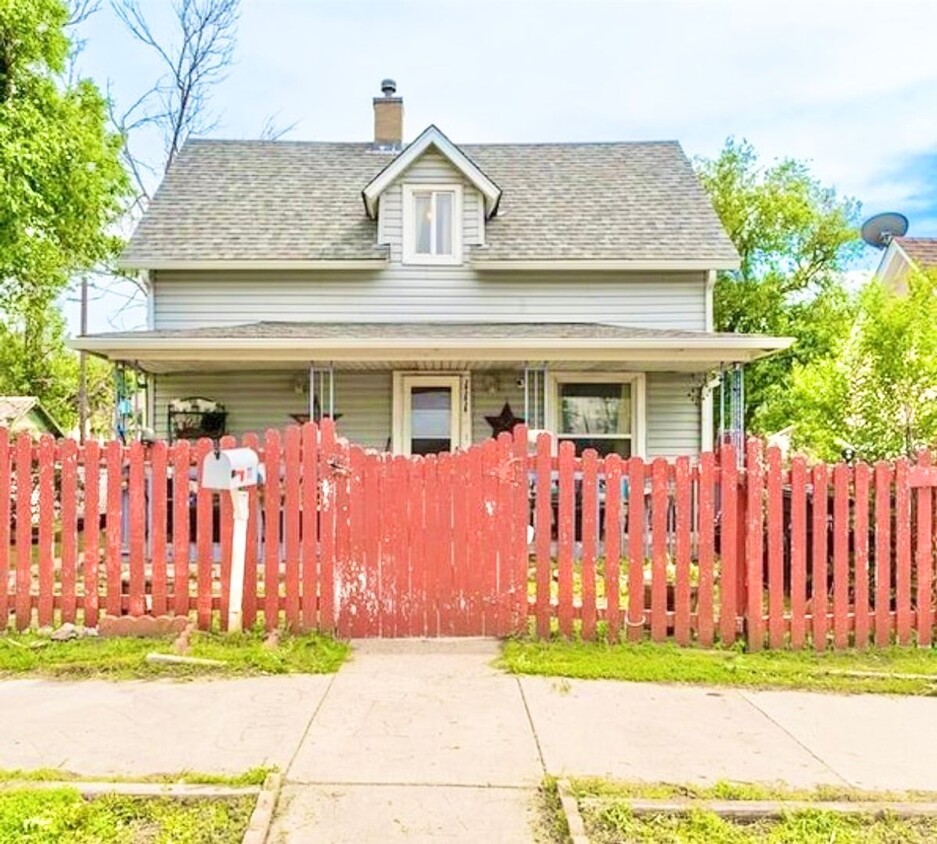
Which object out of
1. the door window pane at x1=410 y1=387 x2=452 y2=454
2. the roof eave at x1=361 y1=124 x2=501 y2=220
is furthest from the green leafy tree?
the door window pane at x1=410 y1=387 x2=452 y2=454

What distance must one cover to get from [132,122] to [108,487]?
23669mm

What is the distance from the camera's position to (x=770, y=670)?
498 centimetres

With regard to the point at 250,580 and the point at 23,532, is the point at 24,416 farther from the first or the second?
the point at 250,580

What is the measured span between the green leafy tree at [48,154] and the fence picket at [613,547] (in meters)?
11.4

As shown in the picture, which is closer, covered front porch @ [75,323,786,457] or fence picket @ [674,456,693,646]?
fence picket @ [674,456,693,646]

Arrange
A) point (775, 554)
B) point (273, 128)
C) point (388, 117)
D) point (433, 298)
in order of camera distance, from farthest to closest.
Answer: point (273, 128) < point (388, 117) < point (433, 298) < point (775, 554)

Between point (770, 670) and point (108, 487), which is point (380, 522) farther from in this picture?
point (770, 670)

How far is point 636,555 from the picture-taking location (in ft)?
18.0

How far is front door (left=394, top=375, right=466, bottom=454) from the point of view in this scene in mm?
13438

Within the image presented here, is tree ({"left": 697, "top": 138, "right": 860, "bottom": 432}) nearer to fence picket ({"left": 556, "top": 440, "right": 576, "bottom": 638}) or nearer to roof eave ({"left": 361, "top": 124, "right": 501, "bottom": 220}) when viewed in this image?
roof eave ({"left": 361, "top": 124, "right": 501, "bottom": 220})

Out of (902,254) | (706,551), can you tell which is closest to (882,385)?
(706,551)

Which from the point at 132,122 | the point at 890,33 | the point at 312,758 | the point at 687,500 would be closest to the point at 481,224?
the point at 890,33

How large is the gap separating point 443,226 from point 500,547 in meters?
9.70

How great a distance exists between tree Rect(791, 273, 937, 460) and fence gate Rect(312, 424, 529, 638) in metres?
3.73
